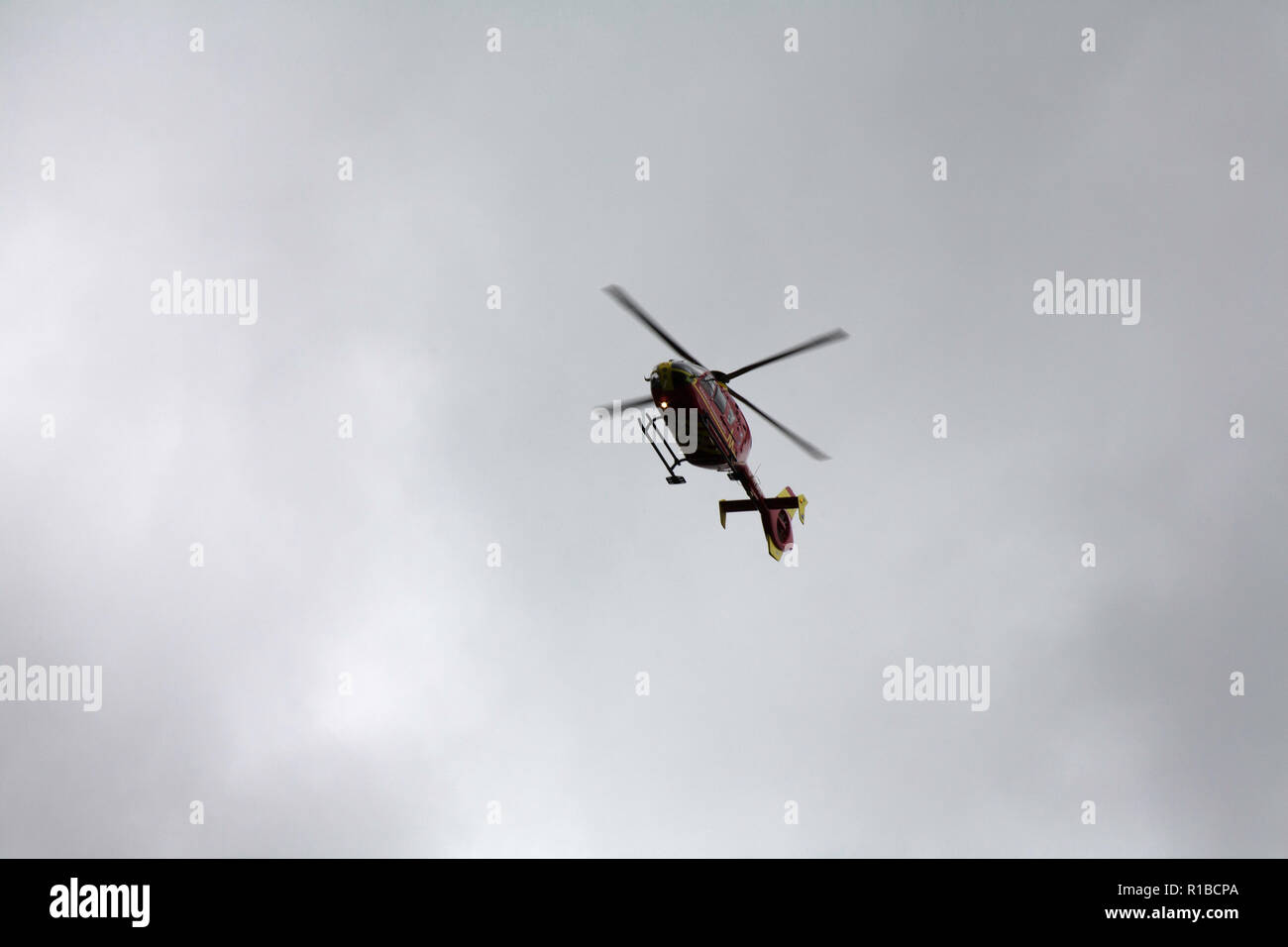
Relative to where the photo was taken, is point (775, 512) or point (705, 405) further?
point (775, 512)

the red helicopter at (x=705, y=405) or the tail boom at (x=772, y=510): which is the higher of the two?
the red helicopter at (x=705, y=405)

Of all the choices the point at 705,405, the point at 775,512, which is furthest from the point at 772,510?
the point at 705,405

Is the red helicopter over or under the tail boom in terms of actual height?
over

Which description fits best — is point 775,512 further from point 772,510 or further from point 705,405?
point 705,405

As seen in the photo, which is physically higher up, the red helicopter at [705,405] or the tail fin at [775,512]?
the red helicopter at [705,405]

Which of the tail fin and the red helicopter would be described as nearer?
the red helicopter

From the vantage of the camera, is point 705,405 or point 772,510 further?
point 772,510

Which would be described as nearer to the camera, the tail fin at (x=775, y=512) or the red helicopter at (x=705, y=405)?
the red helicopter at (x=705, y=405)

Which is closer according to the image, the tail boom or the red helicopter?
the red helicopter

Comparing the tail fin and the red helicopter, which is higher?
the red helicopter
